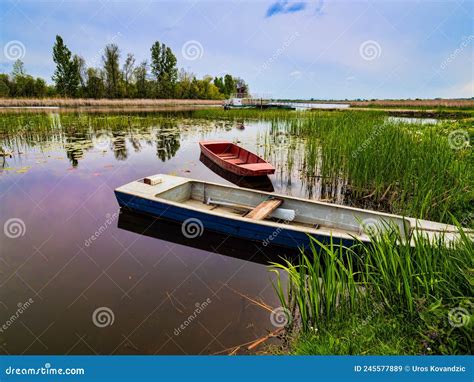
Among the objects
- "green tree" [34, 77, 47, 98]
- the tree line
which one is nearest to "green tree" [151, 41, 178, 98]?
the tree line

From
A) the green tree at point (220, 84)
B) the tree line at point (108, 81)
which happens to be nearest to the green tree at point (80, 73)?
the tree line at point (108, 81)

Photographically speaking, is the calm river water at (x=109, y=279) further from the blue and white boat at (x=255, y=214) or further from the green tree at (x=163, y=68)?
the green tree at (x=163, y=68)

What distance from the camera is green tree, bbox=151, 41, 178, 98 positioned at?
46.1 m

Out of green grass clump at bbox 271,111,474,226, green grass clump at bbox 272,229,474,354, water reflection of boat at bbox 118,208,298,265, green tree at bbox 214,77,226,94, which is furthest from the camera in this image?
green tree at bbox 214,77,226,94

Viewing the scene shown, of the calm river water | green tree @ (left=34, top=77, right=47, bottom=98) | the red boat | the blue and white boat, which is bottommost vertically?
the calm river water

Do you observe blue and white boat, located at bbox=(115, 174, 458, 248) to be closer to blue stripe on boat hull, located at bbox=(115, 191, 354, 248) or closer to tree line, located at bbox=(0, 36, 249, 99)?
blue stripe on boat hull, located at bbox=(115, 191, 354, 248)

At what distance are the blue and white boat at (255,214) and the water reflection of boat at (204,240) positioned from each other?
0.51ft

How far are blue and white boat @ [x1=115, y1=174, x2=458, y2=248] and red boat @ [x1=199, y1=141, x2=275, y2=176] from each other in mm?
2041

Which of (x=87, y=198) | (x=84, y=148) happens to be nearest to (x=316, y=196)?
(x=87, y=198)

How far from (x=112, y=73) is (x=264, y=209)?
47.8 metres

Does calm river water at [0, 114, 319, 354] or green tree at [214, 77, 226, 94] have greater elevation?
green tree at [214, 77, 226, 94]

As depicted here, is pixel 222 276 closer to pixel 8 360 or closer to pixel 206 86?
pixel 8 360

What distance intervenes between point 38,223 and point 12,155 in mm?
6479

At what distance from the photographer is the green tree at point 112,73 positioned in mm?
43562
